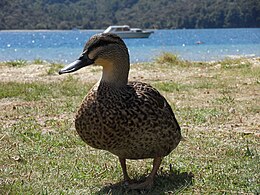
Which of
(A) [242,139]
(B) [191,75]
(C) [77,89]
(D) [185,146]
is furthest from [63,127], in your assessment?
(B) [191,75]

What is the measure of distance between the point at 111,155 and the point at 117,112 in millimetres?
1489

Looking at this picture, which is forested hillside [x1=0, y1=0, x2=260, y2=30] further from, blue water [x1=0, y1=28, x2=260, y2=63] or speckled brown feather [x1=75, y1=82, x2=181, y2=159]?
speckled brown feather [x1=75, y1=82, x2=181, y2=159]

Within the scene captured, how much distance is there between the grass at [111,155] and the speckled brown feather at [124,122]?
0.39m

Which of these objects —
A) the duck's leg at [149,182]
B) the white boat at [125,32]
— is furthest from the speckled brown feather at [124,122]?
the white boat at [125,32]

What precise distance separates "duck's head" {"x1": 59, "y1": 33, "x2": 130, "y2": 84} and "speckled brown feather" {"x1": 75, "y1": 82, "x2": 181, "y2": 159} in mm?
106

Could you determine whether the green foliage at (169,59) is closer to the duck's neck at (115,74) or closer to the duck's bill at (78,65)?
the duck's neck at (115,74)

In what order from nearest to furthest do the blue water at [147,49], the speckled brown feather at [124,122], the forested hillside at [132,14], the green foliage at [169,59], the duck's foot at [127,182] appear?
the speckled brown feather at [124,122] < the duck's foot at [127,182] < the green foliage at [169,59] < the blue water at [147,49] < the forested hillside at [132,14]

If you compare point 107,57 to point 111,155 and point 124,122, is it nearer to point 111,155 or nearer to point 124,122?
point 124,122

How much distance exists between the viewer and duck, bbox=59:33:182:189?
4.00 metres

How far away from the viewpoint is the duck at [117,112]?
4.00 m

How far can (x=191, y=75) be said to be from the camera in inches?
541

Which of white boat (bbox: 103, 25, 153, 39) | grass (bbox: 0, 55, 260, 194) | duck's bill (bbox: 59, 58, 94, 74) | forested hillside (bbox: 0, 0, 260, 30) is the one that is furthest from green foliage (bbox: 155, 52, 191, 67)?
forested hillside (bbox: 0, 0, 260, 30)

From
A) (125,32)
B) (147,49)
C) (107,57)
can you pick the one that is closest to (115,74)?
(107,57)

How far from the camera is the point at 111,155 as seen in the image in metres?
5.40
